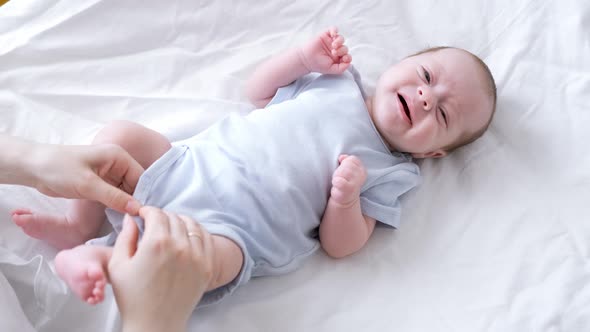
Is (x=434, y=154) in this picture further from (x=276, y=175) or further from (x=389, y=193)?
(x=276, y=175)

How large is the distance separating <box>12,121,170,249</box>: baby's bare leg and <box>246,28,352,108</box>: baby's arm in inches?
11.7

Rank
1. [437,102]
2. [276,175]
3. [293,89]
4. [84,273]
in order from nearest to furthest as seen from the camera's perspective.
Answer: [84,273]
[276,175]
[437,102]
[293,89]

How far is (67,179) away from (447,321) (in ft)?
2.40

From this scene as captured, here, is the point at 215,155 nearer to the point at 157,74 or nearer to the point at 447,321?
the point at 157,74

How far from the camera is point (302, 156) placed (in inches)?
44.5

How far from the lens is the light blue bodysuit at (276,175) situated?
1.03m

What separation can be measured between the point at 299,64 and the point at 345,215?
0.39 m

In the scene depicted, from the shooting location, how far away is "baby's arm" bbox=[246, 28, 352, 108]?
1.23m

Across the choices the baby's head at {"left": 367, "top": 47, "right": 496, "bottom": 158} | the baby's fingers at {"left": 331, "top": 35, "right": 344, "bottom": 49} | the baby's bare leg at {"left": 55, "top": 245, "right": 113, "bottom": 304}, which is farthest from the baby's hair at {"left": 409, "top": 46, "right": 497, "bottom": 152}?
the baby's bare leg at {"left": 55, "top": 245, "right": 113, "bottom": 304}

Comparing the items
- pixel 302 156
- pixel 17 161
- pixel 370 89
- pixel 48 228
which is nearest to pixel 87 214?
pixel 48 228

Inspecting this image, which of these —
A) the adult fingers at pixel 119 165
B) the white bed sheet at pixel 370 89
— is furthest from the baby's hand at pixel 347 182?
the adult fingers at pixel 119 165

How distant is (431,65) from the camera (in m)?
1.21

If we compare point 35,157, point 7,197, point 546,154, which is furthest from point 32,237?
point 546,154

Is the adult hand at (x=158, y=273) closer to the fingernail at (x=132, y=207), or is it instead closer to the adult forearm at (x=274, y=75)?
the fingernail at (x=132, y=207)
